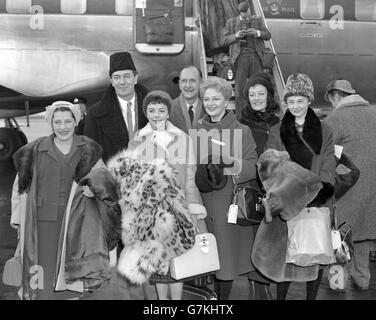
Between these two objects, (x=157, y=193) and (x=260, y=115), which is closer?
(x=157, y=193)

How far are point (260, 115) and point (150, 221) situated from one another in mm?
1233

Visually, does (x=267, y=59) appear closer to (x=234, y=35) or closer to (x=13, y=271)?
(x=234, y=35)

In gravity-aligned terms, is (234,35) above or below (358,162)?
above

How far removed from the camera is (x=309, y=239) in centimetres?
371

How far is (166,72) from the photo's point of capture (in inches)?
263

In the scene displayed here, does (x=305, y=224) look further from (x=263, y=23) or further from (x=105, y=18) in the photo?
(x=105, y=18)

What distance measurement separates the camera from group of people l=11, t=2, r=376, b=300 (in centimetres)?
362

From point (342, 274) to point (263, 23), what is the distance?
10.5 ft

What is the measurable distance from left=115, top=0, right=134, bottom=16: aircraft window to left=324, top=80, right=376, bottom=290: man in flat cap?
9.07ft

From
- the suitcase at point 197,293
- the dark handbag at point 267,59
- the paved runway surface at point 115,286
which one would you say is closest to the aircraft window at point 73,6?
the paved runway surface at point 115,286

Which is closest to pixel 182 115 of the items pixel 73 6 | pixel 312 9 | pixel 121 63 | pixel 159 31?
pixel 121 63

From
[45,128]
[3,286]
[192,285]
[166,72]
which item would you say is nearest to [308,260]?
[192,285]

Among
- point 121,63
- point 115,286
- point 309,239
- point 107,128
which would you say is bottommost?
point 115,286

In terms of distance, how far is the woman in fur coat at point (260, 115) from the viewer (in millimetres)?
4137
